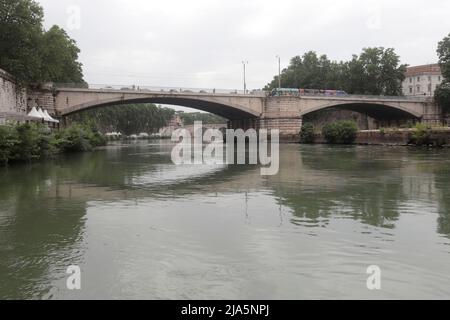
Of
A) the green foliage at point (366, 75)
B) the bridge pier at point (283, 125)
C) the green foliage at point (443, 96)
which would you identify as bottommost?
the bridge pier at point (283, 125)

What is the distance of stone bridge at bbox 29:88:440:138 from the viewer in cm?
5731

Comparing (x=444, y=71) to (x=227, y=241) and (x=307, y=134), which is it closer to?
(x=307, y=134)

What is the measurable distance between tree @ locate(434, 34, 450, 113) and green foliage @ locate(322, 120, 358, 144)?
94.7 feet

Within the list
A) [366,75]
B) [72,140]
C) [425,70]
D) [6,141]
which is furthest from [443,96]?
[6,141]

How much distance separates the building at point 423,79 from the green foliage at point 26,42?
93.1m

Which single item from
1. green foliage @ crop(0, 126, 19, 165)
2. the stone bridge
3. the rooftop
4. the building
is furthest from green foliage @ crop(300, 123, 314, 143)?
the rooftop

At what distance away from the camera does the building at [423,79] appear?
117188mm

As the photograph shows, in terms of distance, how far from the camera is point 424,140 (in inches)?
1849

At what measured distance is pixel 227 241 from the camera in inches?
349

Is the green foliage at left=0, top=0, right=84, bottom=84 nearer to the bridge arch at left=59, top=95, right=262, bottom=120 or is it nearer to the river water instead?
the bridge arch at left=59, top=95, right=262, bottom=120

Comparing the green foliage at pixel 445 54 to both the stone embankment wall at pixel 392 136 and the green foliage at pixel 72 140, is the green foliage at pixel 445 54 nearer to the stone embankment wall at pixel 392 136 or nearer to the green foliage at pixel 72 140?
the stone embankment wall at pixel 392 136

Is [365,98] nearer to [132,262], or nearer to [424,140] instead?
[424,140]

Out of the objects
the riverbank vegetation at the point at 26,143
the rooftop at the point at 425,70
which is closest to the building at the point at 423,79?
the rooftop at the point at 425,70
